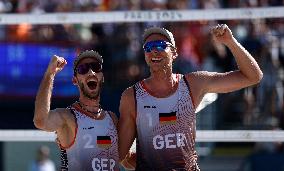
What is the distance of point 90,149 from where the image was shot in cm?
589

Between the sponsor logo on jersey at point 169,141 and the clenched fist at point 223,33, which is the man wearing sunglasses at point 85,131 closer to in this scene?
the sponsor logo on jersey at point 169,141

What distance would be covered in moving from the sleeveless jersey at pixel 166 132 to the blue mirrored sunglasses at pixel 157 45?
0.31m

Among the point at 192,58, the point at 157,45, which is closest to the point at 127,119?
the point at 157,45

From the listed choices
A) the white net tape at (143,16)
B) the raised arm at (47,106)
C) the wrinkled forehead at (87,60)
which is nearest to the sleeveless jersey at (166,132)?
the wrinkled forehead at (87,60)

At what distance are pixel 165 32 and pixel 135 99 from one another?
492 millimetres

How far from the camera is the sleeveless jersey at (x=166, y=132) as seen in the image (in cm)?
600

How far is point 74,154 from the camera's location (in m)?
5.89

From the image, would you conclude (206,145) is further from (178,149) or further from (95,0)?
(178,149)

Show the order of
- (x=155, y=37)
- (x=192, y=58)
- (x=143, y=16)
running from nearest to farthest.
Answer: (x=155, y=37)
(x=143, y=16)
(x=192, y=58)

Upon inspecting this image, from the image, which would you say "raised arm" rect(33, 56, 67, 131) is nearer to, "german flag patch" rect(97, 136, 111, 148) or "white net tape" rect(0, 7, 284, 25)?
A: "german flag patch" rect(97, 136, 111, 148)

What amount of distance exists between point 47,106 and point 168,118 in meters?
0.83

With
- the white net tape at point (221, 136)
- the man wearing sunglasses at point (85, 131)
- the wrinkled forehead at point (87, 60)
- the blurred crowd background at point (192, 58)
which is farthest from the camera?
the blurred crowd background at point (192, 58)

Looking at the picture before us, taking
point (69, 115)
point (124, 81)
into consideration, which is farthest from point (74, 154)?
point (124, 81)

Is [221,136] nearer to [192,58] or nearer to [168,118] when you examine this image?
[168,118]
